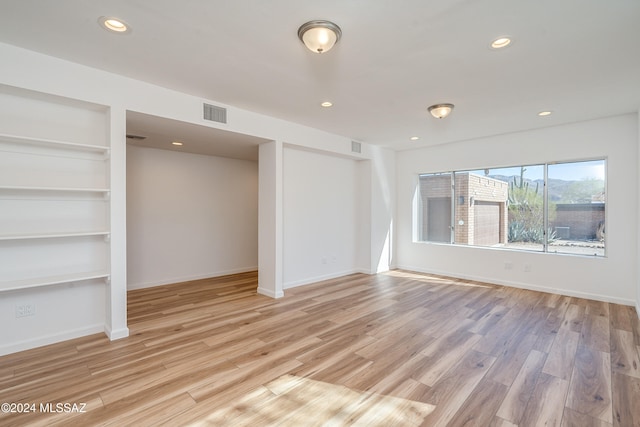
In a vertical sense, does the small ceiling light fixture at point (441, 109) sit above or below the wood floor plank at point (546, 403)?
above

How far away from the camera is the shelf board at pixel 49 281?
2.54 m

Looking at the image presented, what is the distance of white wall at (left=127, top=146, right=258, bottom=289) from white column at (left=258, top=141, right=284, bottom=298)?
177 cm

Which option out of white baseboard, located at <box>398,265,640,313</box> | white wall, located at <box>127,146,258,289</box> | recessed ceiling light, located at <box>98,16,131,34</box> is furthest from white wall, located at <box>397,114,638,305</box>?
recessed ceiling light, located at <box>98,16,131,34</box>

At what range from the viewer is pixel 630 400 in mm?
2082

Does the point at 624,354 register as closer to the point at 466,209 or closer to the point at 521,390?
the point at 521,390

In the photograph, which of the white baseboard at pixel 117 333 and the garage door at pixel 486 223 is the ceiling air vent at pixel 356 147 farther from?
the white baseboard at pixel 117 333

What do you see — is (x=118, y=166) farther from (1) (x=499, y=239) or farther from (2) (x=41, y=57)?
(1) (x=499, y=239)

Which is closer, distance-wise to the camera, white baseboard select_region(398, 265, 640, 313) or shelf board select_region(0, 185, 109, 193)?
shelf board select_region(0, 185, 109, 193)

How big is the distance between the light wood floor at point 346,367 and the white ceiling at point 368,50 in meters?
2.68

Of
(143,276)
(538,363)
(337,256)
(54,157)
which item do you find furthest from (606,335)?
(143,276)

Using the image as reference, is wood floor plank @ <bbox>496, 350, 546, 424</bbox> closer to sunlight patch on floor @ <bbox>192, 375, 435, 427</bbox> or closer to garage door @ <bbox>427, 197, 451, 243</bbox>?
sunlight patch on floor @ <bbox>192, 375, 435, 427</bbox>

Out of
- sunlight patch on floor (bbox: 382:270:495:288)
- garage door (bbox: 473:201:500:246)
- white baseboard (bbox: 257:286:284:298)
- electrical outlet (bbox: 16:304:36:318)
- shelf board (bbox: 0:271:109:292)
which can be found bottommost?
sunlight patch on floor (bbox: 382:270:495:288)

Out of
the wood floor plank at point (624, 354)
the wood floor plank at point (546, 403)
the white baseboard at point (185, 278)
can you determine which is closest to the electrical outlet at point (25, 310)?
the white baseboard at point (185, 278)

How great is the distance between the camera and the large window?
14.6 feet
